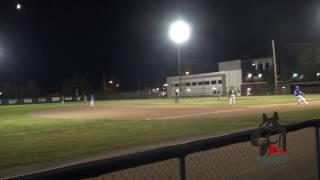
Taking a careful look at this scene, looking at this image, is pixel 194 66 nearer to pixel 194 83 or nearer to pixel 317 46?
pixel 194 83

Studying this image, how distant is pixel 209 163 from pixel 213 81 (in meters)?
100

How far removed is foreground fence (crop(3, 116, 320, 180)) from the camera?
3.13m

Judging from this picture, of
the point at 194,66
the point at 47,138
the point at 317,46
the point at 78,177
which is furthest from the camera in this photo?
the point at 194,66

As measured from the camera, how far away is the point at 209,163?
10281 mm

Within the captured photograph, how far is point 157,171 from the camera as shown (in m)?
8.92

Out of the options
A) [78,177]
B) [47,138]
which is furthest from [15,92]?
[78,177]

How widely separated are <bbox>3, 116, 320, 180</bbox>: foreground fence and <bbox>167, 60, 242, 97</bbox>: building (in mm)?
89351

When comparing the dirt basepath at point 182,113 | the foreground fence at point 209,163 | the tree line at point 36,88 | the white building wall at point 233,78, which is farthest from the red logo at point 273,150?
the tree line at point 36,88

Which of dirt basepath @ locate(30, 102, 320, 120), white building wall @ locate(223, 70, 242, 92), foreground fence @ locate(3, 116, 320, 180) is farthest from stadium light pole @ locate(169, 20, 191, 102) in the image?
white building wall @ locate(223, 70, 242, 92)

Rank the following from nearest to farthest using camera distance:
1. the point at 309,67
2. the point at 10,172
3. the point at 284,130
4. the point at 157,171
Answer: the point at 284,130 < the point at 157,171 < the point at 10,172 < the point at 309,67

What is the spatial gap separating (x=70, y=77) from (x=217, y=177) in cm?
13776

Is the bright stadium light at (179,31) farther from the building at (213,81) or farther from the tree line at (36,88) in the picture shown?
the tree line at (36,88)

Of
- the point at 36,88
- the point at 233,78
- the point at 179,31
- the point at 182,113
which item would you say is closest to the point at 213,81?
the point at 233,78

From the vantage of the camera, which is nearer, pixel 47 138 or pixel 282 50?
pixel 47 138
